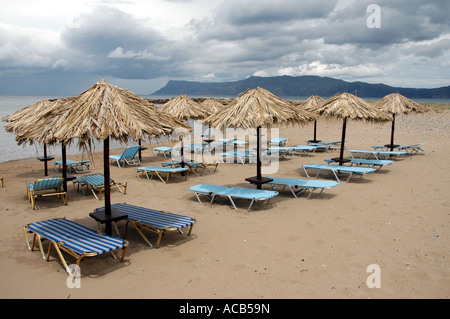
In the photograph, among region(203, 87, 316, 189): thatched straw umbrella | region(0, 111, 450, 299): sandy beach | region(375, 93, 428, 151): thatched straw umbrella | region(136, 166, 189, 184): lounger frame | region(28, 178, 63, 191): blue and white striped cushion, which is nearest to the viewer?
region(0, 111, 450, 299): sandy beach

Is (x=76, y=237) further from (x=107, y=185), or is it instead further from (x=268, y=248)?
(x=268, y=248)

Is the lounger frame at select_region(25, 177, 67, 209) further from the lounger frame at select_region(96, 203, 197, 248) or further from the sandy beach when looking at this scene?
the lounger frame at select_region(96, 203, 197, 248)

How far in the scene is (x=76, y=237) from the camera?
4.45 m

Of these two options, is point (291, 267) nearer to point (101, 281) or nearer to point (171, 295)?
point (171, 295)

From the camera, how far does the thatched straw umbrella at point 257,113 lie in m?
6.50

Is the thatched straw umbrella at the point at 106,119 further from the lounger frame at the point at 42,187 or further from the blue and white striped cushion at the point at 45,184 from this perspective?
the blue and white striped cushion at the point at 45,184

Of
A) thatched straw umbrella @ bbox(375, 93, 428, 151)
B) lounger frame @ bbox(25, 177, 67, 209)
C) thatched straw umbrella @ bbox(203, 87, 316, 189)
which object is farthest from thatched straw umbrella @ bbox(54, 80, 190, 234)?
thatched straw umbrella @ bbox(375, 93, 428, 151)

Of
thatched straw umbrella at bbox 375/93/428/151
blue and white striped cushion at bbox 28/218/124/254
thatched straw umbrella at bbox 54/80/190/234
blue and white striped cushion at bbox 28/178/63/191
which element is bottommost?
blue and white striped cushion at bbox 28/218/124/254

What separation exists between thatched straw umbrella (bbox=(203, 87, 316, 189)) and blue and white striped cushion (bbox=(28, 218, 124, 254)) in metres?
3.25

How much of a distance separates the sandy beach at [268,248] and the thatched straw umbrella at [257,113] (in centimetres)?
171

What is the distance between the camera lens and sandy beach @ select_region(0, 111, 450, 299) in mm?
3723

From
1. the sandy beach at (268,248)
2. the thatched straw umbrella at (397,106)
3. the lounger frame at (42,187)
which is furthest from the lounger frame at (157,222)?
the thatched straw umbrella at (397,106)

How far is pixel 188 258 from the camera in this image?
4523 mm
